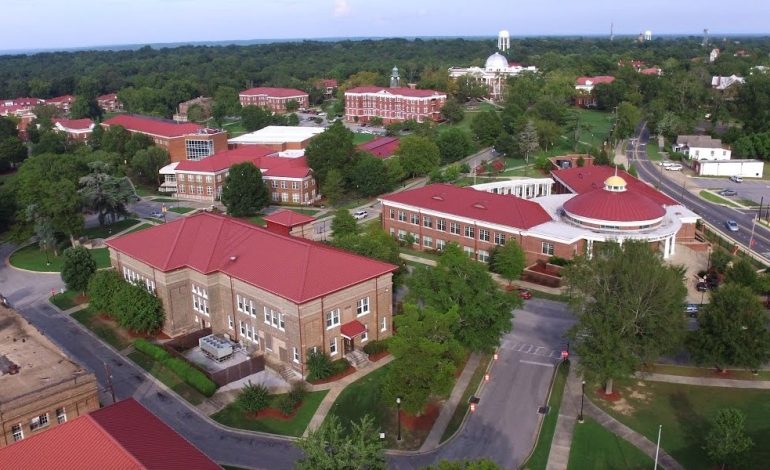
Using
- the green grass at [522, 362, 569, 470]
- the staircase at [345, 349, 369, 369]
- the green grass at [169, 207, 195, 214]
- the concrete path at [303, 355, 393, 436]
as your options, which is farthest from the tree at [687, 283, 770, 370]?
the green grass at [169, 207, 195, 214]

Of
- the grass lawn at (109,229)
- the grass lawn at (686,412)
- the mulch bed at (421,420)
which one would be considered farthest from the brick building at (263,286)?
the grass lawn at (109,229)

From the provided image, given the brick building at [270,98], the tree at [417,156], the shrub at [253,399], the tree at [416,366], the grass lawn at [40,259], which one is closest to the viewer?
the tree at [416,366]

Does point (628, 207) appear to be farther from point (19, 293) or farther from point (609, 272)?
point (19, 293)

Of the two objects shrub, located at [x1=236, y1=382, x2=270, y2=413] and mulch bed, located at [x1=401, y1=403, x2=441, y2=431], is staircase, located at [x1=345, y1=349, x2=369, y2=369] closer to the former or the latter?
mulch bed, located at [x1=401, y1=403, x2=441, y2=431]

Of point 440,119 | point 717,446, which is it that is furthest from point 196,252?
point 440,119

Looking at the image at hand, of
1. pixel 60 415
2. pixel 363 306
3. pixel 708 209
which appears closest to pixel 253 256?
pixel 363 306

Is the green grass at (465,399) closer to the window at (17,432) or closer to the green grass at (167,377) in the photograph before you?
the green grass at (167,377)
